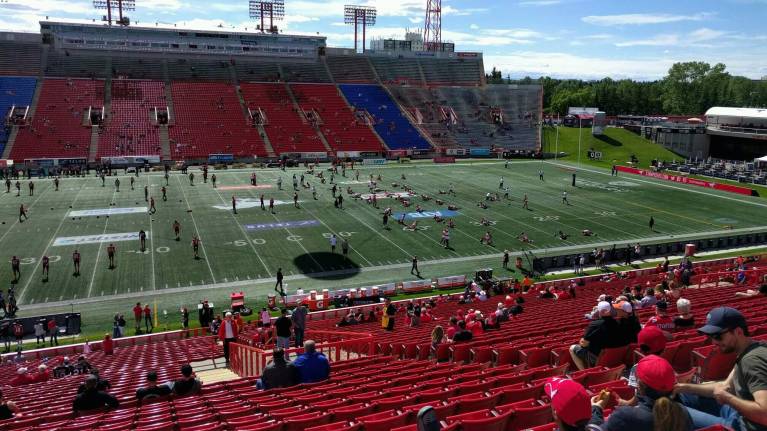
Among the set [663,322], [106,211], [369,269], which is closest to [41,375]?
[663,322]

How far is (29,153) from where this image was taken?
196ft

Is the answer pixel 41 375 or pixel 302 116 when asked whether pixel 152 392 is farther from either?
pixel 302 116

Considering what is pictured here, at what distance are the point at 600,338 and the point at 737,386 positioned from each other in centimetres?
295

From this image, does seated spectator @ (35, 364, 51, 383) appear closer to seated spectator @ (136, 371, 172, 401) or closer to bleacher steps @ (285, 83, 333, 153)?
seated spectator @ (136, 371, 172, 401)

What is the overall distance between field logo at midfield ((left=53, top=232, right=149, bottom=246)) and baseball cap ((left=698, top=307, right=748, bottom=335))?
110 feet

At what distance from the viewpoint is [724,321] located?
4.57 metres

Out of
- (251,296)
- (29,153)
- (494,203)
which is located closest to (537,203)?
(494,203)

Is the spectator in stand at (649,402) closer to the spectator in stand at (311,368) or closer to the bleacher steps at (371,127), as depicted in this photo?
the spectator in stand at (311,368)

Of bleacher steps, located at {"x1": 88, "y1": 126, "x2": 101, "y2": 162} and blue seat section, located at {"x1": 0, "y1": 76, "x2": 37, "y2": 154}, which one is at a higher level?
blue seat section, located at {"x1": 0, "y1": 76, "x2": 37, "y2": 154}

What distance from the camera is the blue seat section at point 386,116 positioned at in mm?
76250

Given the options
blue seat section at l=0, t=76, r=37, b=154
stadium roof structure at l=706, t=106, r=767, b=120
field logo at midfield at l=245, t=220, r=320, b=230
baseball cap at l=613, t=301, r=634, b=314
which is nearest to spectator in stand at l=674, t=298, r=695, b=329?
baseball cap at l=613, t=301, r=634, b=314

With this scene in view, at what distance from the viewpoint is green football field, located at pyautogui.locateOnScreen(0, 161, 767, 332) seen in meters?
27.5

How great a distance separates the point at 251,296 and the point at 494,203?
24.1 m

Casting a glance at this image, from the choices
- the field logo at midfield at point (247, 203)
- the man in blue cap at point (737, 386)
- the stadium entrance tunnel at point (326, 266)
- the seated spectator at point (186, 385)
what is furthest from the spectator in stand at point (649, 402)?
the field logo at midfield at point (247, 203)
